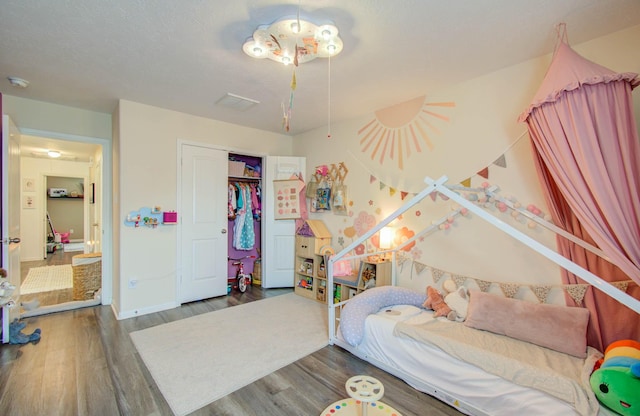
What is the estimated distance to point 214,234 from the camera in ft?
13.5

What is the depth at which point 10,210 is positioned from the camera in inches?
108

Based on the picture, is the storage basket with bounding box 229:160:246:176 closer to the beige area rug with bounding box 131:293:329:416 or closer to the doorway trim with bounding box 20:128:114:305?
the doorway trim with bounding box 20:128:114:305

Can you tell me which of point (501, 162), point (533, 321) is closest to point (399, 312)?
point (533, 321)

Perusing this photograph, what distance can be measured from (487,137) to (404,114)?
985mm

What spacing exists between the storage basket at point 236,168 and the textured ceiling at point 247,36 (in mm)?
1346

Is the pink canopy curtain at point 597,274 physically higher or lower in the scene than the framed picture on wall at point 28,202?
lower

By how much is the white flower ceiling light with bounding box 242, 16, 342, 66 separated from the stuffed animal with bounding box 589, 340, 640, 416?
2.48 meters

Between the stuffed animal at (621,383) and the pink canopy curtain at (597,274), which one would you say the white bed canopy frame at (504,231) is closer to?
the pink canopy curtain at (597,274)

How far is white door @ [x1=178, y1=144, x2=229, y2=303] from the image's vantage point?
382 centimetres

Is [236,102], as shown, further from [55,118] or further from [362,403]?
[362,403]

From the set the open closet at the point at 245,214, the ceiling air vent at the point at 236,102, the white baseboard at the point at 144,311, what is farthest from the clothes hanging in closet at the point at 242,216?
the ceiling air vent at the point at 236,102

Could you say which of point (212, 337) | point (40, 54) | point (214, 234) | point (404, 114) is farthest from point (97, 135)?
point (404, 114)

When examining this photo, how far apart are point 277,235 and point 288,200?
60cm

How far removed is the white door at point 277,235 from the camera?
4.55 meters
